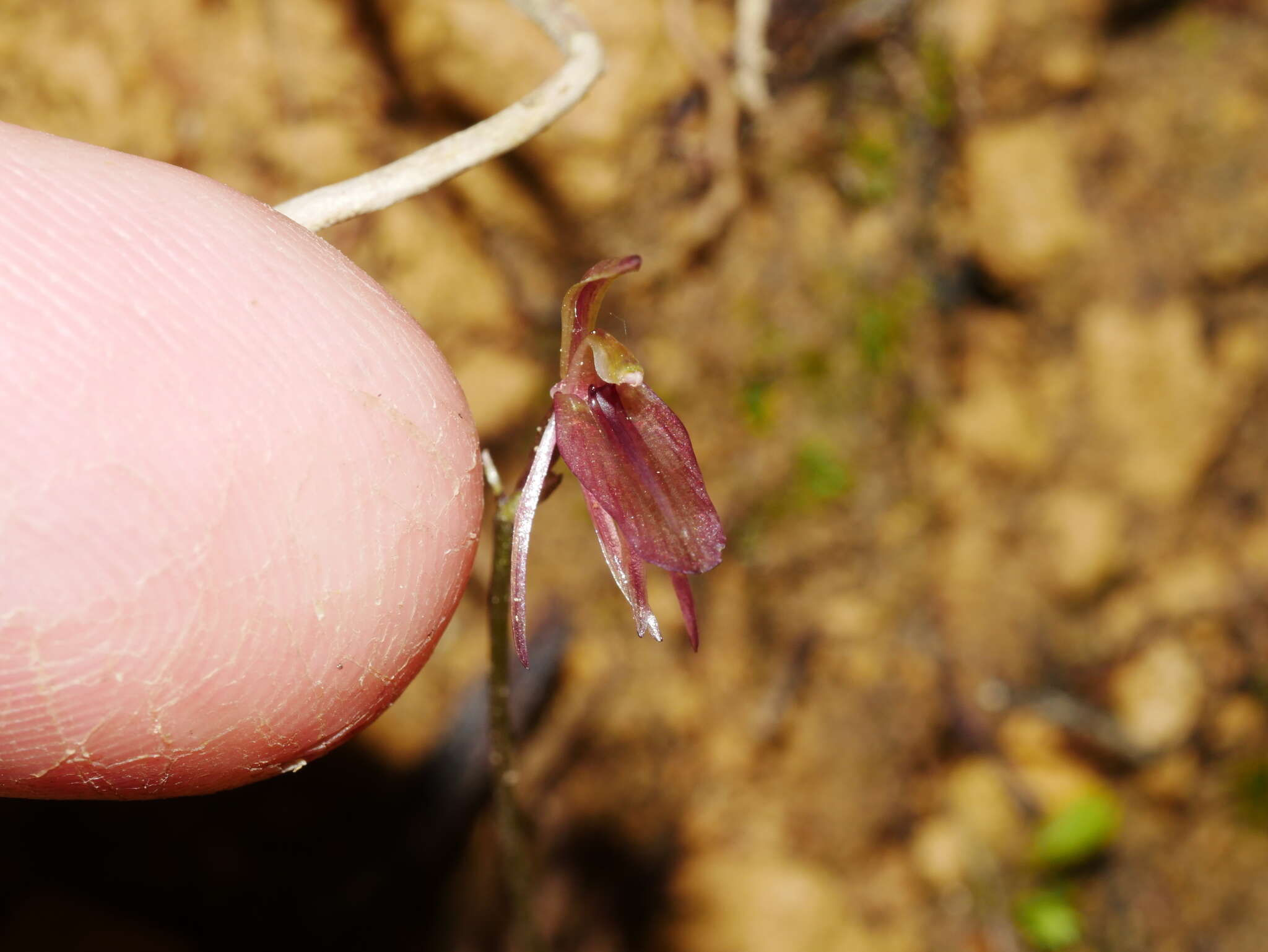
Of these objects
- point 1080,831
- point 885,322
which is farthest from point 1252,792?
point 885,322

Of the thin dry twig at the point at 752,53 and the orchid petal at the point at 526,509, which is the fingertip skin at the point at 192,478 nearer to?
the orchid petal at the point at 526,509

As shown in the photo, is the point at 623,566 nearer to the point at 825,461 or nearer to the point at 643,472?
the point at 643,472

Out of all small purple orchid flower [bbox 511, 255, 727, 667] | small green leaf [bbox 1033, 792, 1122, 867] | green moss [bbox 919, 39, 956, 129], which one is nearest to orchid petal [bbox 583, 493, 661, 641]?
small purple orchid flower [bbox 511, 255, 727, 667]

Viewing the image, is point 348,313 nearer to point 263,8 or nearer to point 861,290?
point 263,8

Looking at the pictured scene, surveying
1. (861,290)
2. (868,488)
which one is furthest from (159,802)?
(861,290)

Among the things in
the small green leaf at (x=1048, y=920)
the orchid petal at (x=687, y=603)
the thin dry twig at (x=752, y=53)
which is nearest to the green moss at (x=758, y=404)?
the thin dry twig at (x=752, y=53)

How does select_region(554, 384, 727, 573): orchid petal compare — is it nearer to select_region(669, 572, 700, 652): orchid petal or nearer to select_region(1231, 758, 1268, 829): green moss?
select_region(669, 572, 700, 652): orchid petal
